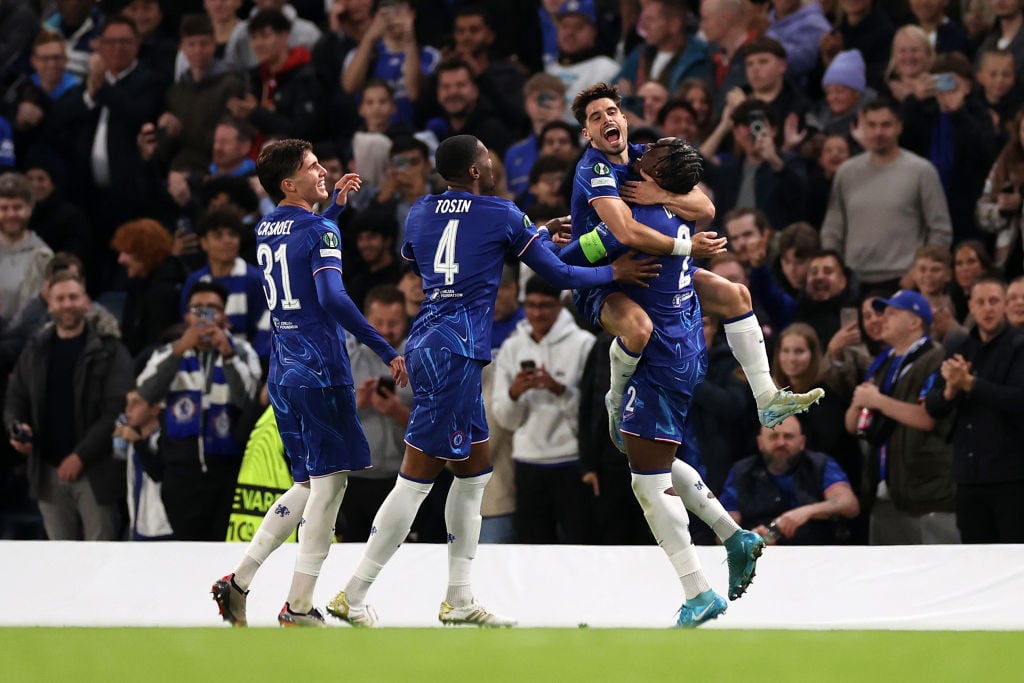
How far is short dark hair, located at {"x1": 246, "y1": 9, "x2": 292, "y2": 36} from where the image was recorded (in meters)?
14.4

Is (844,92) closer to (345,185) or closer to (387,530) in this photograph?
(345,185)

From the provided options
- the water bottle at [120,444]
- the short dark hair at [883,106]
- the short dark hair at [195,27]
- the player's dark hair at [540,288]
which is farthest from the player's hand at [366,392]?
the short dark hair at [195,27]

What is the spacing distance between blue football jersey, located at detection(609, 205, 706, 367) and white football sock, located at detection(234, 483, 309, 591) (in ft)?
6.67

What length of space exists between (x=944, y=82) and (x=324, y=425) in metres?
6.10

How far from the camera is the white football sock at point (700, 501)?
27.3ft

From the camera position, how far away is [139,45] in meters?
15.3

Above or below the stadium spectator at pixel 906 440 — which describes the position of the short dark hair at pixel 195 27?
above

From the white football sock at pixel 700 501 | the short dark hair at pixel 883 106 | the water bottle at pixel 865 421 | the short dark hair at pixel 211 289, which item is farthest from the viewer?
the short dark hair at pixel 883 106

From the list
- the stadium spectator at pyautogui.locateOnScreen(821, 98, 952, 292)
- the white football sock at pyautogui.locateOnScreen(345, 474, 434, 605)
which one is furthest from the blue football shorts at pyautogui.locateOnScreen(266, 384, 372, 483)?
the stadium spectator at pyautogui.locateOnScreen(821, 98, 952, 292)

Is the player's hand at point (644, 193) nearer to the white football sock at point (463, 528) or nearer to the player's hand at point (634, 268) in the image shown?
the player's hand at point (634, 268)

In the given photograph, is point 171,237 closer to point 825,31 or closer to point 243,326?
point 243,326

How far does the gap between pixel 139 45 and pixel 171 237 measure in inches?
119

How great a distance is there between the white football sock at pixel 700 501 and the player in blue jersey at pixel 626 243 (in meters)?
0.40

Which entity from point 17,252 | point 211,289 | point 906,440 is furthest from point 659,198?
point 17,252
